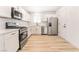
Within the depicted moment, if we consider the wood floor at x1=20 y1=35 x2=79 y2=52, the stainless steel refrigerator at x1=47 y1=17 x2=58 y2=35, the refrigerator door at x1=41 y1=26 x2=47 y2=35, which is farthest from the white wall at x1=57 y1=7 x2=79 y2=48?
the refrigerator door at x1=41 y1=26 x2=47 y2=35

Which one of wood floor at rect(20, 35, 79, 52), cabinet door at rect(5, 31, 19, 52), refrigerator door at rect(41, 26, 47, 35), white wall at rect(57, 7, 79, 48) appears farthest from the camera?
refrigerator door at rect(41, 26, 47, 35)

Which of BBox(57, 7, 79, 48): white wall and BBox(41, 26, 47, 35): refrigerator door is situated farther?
BBox(41, 26, 47, 35): refrigerator door

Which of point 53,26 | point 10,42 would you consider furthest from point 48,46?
point 53,26

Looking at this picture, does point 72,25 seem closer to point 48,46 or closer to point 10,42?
point 48,46

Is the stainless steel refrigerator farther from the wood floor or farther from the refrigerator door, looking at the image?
the wood floor

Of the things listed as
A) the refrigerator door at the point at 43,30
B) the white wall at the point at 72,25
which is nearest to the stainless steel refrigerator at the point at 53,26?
the refrigerator door at the point at 43,30

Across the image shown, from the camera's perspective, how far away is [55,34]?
944 centimetres

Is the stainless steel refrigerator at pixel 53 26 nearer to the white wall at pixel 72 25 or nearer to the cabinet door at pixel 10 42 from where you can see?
the white wall at pixel 72 25
